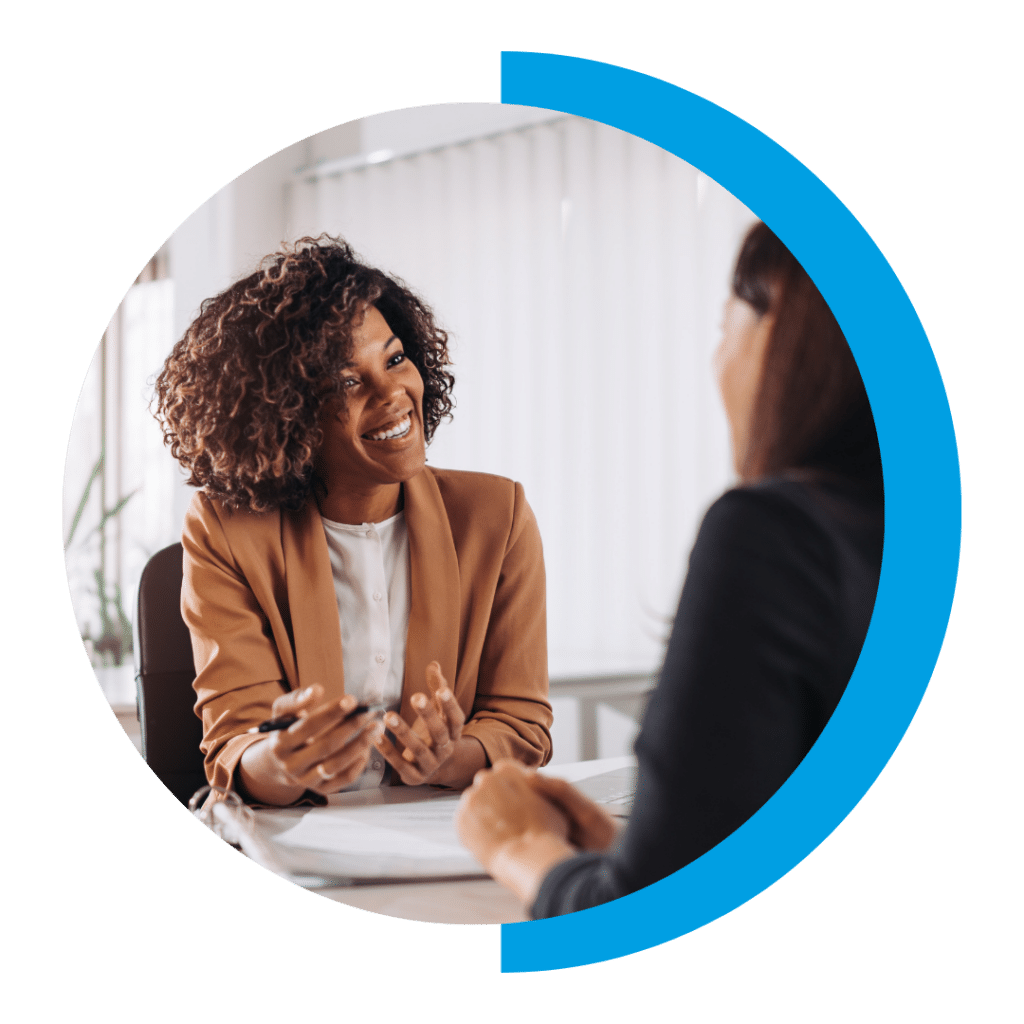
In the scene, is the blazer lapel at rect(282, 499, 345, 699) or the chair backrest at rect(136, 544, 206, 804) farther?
the chair backrest at rect(136, 544, 206, 804)

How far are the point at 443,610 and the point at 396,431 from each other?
Answer: 330mm

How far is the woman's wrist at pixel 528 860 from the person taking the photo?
1.77 metres

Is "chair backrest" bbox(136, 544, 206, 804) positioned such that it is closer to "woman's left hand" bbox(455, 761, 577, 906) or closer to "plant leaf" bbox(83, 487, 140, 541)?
"plant leaf" bbox(83, 487, 140, 541)

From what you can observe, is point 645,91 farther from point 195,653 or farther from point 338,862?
point 338,862

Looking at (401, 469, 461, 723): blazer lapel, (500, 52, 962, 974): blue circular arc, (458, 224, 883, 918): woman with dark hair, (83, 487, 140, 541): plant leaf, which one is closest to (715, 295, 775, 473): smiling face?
(458, 224, 883, 918): woman with dark hair

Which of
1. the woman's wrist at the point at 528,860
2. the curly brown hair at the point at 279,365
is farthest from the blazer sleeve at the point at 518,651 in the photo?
the curly brown hair at the point at 279,365

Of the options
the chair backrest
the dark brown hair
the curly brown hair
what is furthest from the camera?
the chair backrest

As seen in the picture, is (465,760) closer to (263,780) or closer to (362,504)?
(263,780)

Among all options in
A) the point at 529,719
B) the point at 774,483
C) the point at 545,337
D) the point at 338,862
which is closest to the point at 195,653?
the point at 338,862

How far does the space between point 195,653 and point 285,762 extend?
0.28 meters

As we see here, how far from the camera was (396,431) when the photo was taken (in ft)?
6.06

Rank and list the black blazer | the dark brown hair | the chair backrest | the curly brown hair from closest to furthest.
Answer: the black blazer
the dark brown hair
the curly brown hair
the chair backrest

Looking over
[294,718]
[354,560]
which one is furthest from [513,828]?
[354,560]

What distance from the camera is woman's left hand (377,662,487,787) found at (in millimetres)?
1847
